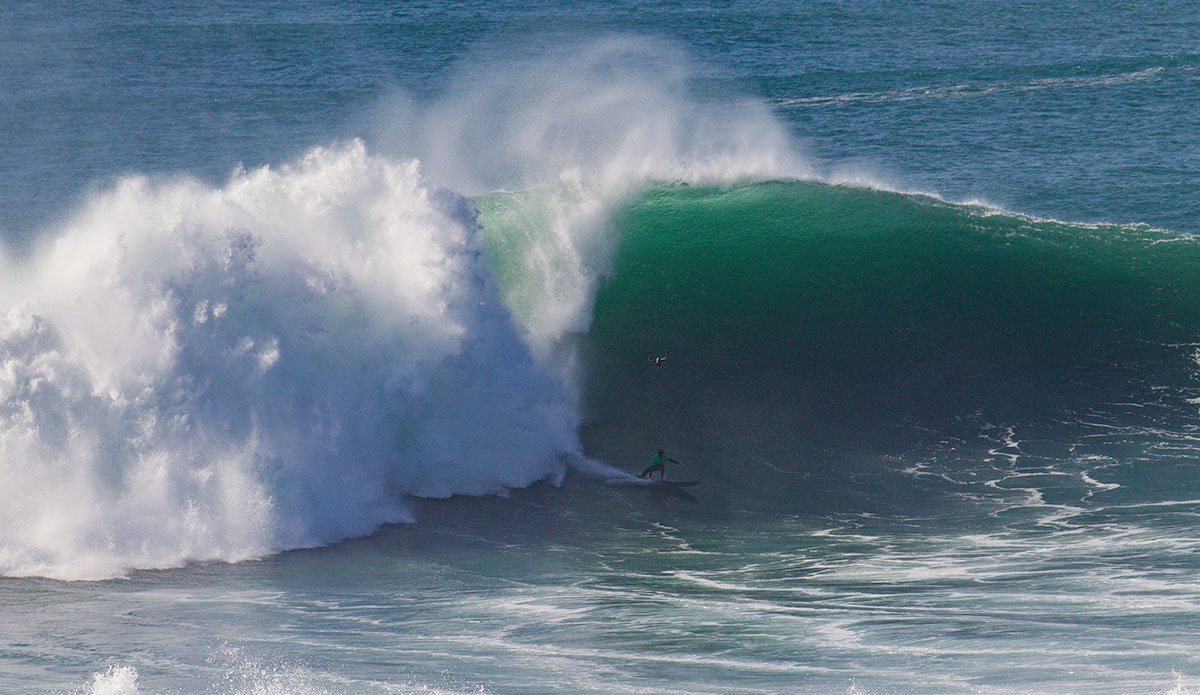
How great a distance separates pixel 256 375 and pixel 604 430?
5.04 meters

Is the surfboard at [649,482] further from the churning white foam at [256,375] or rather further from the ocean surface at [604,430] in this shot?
the churning white foam at [256,375]

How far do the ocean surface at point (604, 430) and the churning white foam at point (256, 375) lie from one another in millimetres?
42

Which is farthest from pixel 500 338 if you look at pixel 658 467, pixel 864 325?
pixel 864 325

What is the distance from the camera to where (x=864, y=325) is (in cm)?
2019

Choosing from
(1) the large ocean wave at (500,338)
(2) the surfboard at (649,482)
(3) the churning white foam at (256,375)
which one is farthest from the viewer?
(2) the surfboard at (649,482)

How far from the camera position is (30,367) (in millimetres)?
15039

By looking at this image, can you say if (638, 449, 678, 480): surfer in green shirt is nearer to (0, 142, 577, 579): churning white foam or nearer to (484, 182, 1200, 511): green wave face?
(484, 182, 1200, 511): green wave face

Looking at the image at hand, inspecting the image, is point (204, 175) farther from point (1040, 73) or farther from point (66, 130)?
point (1040, 73)

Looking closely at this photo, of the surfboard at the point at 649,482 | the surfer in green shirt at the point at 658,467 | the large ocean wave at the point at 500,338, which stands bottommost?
the surfboard at the point at 649,482

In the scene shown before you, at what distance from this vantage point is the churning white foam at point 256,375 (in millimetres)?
14625

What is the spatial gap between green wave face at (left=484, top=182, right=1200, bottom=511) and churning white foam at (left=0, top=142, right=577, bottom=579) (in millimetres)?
2237

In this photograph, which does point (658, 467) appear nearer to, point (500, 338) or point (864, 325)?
point (500, 338)

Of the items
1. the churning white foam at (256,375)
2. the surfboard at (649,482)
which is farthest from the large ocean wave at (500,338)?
the surfboard at (649,482)

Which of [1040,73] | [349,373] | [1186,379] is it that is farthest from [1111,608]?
[1040,73]
